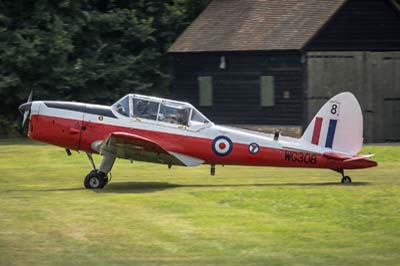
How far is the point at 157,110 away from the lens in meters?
20.8

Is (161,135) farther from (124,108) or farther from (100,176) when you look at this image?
(100,176)

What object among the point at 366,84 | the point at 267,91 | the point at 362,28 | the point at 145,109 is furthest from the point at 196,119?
the point at 362,28

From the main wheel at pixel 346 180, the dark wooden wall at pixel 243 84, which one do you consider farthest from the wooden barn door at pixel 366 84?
the main wheel at pixel 346 180

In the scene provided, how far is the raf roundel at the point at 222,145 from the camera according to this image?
20516 millimetres

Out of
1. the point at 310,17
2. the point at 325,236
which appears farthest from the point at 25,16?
the point at 325,236

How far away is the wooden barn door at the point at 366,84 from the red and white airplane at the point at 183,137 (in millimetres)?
12816

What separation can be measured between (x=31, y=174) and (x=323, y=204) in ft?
28.1

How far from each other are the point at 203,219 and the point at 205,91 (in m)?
20.9

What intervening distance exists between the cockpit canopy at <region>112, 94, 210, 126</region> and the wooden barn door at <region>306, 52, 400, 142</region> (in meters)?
13.0

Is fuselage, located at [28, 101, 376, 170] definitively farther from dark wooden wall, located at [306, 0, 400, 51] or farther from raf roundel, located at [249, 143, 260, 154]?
dark wooden wall, located at [306, 0, 400, 51]

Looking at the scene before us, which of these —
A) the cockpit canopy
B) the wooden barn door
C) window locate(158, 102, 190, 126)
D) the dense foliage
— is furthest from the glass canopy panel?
the dense foliage

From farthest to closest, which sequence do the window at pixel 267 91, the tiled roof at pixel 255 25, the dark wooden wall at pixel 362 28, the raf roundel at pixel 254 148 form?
the window at pixel 267 91
the tiled roof at pixel 255 25
the dark wooden wall at pixel 362 28
the raf roundel at pixel 254 148

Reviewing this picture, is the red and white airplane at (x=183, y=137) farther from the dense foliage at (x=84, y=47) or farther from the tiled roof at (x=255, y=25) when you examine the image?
the dense foliage at (x=84, y=47)

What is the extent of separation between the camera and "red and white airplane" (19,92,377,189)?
66.6ft
